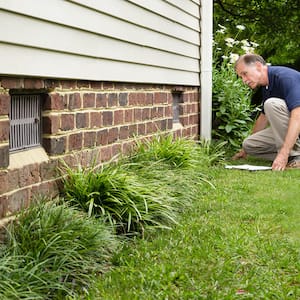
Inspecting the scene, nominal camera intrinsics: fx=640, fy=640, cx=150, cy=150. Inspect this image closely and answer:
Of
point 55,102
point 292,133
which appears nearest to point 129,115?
point 55,102

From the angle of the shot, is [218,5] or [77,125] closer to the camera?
[77,125]

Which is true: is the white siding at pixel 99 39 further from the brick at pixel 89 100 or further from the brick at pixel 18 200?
the brick at pixel 18 200

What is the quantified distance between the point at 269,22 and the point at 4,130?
15448mm

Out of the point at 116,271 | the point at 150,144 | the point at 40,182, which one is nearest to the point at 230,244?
the point at 116,271

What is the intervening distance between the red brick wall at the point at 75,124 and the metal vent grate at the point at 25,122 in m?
0.05

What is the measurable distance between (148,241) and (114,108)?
1.60 m

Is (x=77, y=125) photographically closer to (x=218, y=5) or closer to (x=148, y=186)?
(x=148, y=186)

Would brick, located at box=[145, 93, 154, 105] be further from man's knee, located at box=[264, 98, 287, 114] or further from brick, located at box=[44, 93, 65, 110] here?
brick, located at box=[44, 93, 65, 110]

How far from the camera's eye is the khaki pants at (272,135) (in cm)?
676

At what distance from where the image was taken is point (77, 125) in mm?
4254

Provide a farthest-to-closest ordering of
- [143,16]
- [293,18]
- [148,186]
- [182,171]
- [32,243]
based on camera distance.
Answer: [293,18] → [143,16] → [182,171] → [148,186] → [32,243]

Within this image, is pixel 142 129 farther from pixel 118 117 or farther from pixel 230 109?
pixel 230 109

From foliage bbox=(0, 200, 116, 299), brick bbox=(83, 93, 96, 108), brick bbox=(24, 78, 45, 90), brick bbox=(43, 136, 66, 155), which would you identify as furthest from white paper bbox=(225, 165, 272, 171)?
foliage bbox=(0, 200, 116, 299)

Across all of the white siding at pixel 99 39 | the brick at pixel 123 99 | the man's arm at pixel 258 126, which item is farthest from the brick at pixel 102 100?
the man's arm at pixel 258 126
